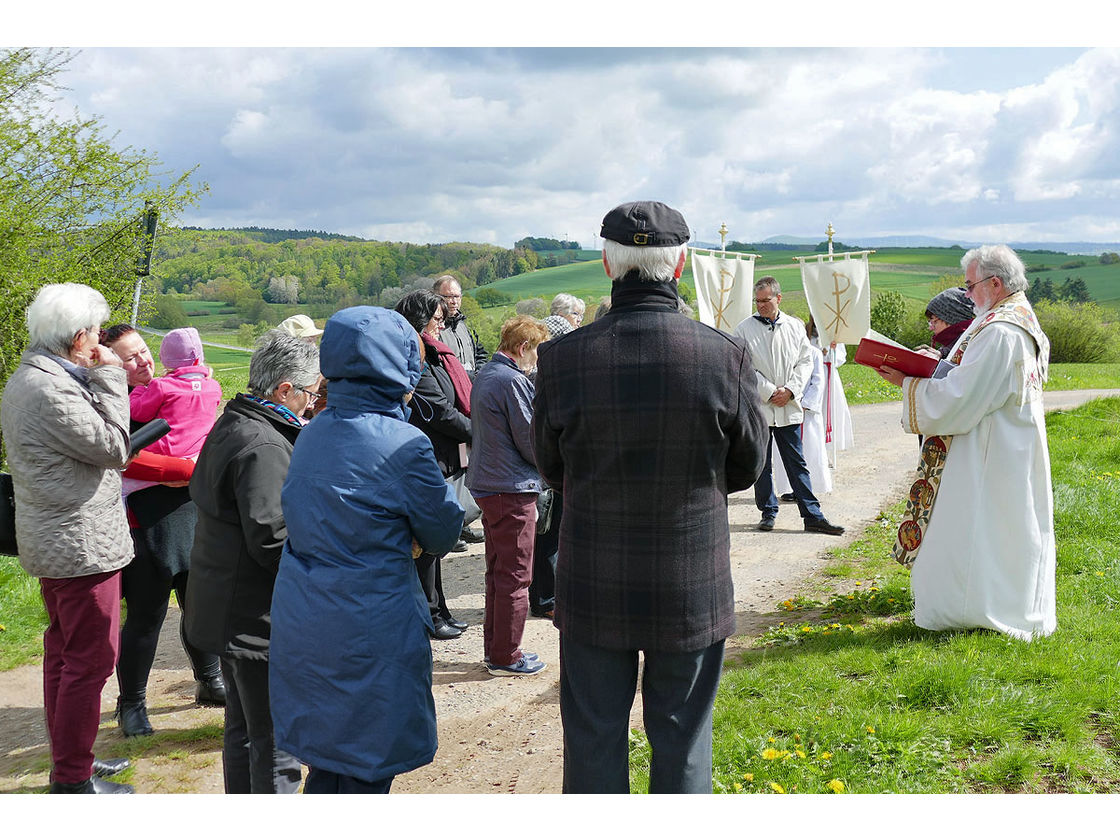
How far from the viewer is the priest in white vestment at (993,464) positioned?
4.89m

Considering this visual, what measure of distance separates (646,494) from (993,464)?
10.1 feet

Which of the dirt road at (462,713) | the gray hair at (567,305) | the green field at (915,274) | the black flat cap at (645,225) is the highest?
the green field at (915,274)

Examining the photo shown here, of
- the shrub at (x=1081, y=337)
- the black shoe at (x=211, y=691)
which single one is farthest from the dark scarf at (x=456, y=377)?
the shrub at (x=1081, y=337)

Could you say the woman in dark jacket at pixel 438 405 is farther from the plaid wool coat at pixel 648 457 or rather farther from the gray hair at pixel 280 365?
the plaid wool coat at pixel 648 457

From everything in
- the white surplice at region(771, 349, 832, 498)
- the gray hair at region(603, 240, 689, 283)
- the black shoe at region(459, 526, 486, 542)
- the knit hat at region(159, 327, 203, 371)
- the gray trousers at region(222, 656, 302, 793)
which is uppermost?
the gray hair at region(603, 240, 689, 283)

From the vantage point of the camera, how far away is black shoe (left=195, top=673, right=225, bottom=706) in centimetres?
488

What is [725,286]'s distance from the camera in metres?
10.9

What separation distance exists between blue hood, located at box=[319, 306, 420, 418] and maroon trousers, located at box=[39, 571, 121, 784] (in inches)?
65.5

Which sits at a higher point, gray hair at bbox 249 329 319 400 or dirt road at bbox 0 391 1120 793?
gray hair at bbox 249 329 319 400

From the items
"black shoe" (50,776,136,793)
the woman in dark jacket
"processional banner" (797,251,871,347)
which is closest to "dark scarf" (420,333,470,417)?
the woman in dark jacket

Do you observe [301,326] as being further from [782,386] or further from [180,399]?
[782,386]

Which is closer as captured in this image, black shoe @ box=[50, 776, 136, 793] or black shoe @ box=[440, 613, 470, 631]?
black shoe @ box=[50, 776, 136, 793]

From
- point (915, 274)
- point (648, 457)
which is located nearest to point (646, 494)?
point (648, 457)

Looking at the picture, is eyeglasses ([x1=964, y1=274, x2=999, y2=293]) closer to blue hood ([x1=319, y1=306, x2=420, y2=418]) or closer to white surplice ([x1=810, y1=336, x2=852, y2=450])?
blue hood ([x1=319, y1=306, x2=420, y2=418])
